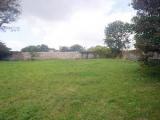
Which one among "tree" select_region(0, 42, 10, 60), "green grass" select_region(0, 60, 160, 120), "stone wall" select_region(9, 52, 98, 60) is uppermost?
"tree" select_region(0, 42, 10, 60)

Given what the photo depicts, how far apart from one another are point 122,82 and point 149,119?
537cm

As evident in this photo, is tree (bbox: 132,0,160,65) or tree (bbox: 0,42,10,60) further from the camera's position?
tree (bbox: 0,42,10,60)

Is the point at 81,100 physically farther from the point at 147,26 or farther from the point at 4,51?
the point at 4,51

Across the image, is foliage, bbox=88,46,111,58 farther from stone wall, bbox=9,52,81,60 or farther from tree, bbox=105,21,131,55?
tree, bbox=105,21,131,55

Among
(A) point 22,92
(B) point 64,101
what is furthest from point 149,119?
(A) point 22,92

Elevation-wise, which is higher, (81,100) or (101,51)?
(101,51)

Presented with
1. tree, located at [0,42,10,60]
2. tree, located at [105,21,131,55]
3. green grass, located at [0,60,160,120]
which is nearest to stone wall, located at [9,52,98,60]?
tree, located at [0,42,10,60]

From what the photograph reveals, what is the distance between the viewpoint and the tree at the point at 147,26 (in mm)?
13422

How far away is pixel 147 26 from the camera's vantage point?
45.3 ft

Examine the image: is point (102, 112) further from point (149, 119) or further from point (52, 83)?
point (52, 83)

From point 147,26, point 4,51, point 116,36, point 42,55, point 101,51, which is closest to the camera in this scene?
point 147,26

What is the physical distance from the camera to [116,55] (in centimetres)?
4512

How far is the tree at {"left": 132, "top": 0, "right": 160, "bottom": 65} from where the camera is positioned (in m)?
13.4

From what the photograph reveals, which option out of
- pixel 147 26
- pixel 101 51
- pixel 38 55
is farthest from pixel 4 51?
pixel 147 26
